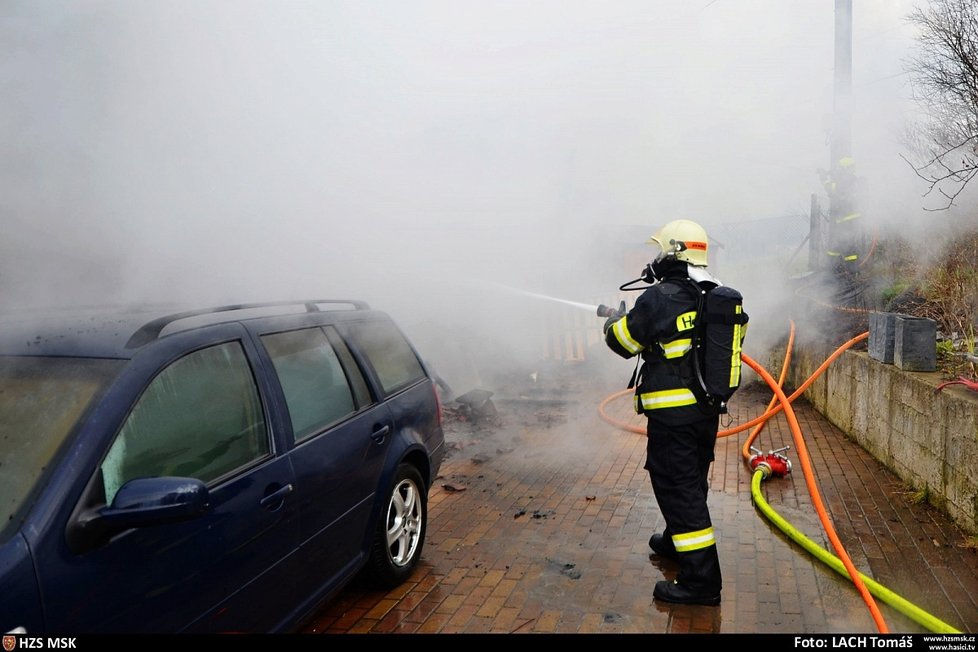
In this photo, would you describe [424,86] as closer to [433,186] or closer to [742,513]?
[433,186]

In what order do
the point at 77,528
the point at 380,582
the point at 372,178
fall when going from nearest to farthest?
1. the point at 77,528
2. the point at 380,582
3. the point at 372,178

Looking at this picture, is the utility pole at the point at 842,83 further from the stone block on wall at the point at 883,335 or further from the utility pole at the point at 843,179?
the stone block on wall at the point at 883,335

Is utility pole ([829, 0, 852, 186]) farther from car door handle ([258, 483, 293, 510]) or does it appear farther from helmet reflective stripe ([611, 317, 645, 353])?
car door handle ([258, 483, 293, 510])

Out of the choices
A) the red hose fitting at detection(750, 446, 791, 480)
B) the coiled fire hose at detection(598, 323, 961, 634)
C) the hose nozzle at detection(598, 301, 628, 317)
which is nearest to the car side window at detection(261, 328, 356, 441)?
the hose nozzle at detection(598, 301, 628, 317)

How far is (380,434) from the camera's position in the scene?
3.39m

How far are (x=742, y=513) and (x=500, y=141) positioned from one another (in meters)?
5.02

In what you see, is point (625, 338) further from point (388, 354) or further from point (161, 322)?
point (161, 322)

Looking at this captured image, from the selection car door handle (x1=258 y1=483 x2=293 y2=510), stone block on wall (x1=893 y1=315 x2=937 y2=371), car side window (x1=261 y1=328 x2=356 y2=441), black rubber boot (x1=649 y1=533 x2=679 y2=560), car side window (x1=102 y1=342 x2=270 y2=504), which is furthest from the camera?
stone block on wall (x1=893 y1=315 x2=937 y2=371)

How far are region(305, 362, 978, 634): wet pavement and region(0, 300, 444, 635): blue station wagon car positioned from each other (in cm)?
49

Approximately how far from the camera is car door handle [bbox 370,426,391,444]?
3335mm

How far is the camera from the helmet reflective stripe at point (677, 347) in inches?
136

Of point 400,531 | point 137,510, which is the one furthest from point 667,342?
point 137,510

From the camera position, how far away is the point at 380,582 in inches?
137

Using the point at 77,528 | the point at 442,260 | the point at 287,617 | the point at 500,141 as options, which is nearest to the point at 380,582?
the point at 287,617
